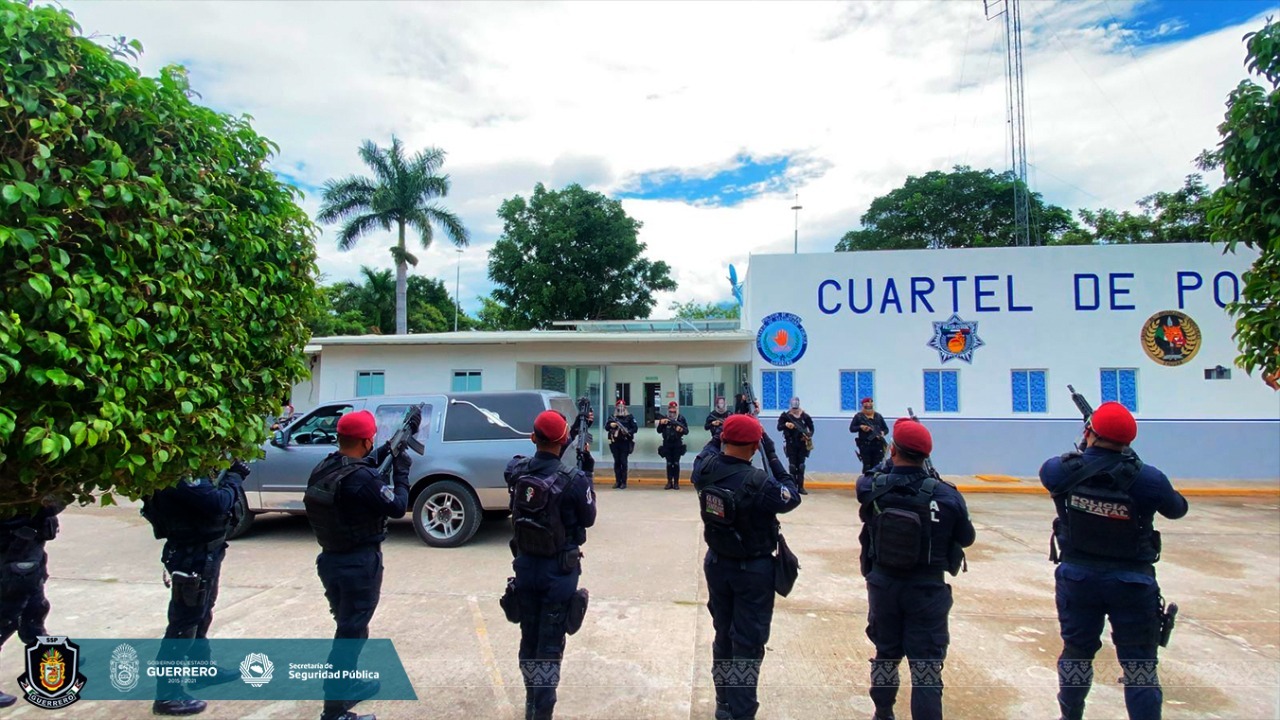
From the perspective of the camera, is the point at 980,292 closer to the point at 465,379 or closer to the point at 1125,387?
the point at 1125,387

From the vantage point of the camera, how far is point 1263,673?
13.2 feet

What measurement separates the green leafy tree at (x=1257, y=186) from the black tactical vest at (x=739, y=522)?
10.5 ft

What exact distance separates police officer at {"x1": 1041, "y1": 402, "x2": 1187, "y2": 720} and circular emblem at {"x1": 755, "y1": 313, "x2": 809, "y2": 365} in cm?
964

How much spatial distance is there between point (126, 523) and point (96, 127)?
829cm

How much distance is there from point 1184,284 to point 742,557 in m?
14.2

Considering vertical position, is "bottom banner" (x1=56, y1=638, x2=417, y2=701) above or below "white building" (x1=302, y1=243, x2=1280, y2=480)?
below

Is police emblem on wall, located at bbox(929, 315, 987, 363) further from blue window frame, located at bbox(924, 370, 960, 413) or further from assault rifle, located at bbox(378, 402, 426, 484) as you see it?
assault rifle, located at bbox(378, 402, 426, 484)

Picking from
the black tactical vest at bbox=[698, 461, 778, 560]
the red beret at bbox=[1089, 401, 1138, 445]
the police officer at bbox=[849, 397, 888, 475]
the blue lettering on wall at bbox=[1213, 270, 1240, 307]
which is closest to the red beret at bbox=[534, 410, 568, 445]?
the black tactical vest at bbox=[698, 461, 778, 560]

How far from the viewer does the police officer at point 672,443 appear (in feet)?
37.6

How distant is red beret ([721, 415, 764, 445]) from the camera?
355 centimetres

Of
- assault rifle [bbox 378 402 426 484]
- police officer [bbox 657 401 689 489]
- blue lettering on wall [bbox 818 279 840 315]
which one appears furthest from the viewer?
blue lettering on wall [bbox 818 279 840 315]

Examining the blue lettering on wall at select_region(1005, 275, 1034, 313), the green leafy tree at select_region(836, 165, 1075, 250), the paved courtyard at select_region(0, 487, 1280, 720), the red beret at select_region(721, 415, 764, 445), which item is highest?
the green leafy tree at select_region(836, 165, 1075, 250)

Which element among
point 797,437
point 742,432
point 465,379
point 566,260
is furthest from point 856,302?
point 566,260

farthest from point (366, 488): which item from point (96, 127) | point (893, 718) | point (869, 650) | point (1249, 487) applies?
point (1249, 487)
